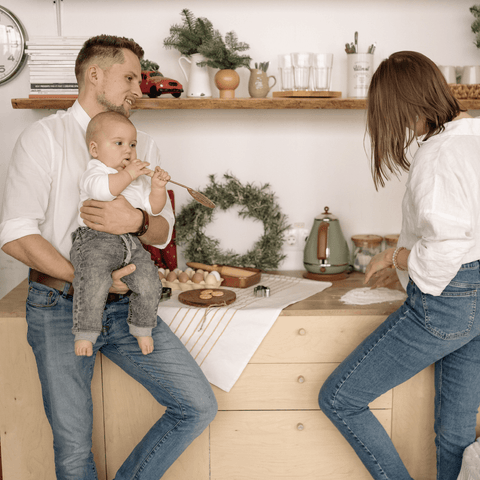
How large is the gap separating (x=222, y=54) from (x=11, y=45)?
0.92 metres

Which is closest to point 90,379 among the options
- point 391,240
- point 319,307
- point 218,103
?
point 319,307

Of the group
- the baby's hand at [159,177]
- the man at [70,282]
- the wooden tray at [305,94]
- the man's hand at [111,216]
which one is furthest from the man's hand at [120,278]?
the wooden tray at [305,94]

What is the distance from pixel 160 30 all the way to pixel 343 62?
83 centimetres

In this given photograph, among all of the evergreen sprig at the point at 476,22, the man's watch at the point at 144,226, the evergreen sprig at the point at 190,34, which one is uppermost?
the evergreen sprig at the point at 476,22

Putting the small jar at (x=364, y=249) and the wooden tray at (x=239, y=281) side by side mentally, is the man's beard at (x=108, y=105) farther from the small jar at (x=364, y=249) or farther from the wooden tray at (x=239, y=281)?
the small jar at (x=364, y=249)

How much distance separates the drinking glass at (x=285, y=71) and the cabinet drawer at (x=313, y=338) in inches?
38.5

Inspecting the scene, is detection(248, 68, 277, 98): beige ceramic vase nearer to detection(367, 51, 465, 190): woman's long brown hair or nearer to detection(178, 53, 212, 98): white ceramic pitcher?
detection(178, 53, 212, 98): white ceramic pitcher

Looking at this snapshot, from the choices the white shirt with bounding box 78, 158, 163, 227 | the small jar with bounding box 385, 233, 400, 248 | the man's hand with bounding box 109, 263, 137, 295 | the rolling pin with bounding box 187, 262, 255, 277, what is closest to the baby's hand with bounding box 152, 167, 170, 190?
the white shirt with bounding box 78, 158, 163, 227

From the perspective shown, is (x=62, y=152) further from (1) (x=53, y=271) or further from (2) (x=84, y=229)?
(1) (x=53, y=271)

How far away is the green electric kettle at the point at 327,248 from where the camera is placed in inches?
86.9

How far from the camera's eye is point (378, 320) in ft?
6.04

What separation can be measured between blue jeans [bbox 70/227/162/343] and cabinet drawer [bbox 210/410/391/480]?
23.5 inches

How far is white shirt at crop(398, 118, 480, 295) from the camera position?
1.35 meters

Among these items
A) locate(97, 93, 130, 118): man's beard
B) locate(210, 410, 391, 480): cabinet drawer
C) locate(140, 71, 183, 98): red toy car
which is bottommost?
locate(210, 410, 391, 480): cabinet drawer
